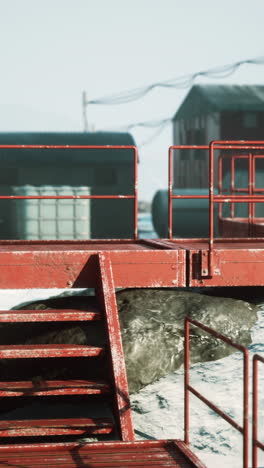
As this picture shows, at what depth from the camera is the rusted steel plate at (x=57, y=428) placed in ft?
22.0

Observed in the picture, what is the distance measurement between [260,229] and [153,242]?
2.75 metres

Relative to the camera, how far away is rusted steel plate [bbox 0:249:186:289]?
7.97 m

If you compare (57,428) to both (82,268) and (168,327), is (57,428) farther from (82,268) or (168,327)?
(168,327)

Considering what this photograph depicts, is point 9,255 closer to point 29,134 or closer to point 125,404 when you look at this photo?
point 125,404

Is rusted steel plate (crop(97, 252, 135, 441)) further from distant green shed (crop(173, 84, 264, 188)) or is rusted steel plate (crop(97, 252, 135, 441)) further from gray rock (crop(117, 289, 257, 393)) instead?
distant green shed (crop(173, 84, 264, 188))

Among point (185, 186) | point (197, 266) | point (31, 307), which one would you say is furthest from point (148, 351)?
point (185, 186)

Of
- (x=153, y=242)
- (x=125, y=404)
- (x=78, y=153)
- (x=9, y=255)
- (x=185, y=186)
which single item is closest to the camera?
(x=125, y=404)

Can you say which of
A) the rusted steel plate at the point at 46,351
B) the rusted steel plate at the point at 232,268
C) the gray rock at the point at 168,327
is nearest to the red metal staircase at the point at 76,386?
the rusted steel plate at the point at 46,351

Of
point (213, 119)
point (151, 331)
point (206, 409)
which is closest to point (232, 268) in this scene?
point (151, 331)

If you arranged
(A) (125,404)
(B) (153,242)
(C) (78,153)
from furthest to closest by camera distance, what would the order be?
1. (C) (78,153)
2. (B) (153,242)
3. (A) (125,404)

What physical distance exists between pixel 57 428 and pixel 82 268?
6.18 feet

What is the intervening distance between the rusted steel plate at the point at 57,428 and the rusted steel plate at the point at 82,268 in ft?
5.47

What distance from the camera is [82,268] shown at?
807cm

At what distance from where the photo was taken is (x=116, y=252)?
8148 millimetres
